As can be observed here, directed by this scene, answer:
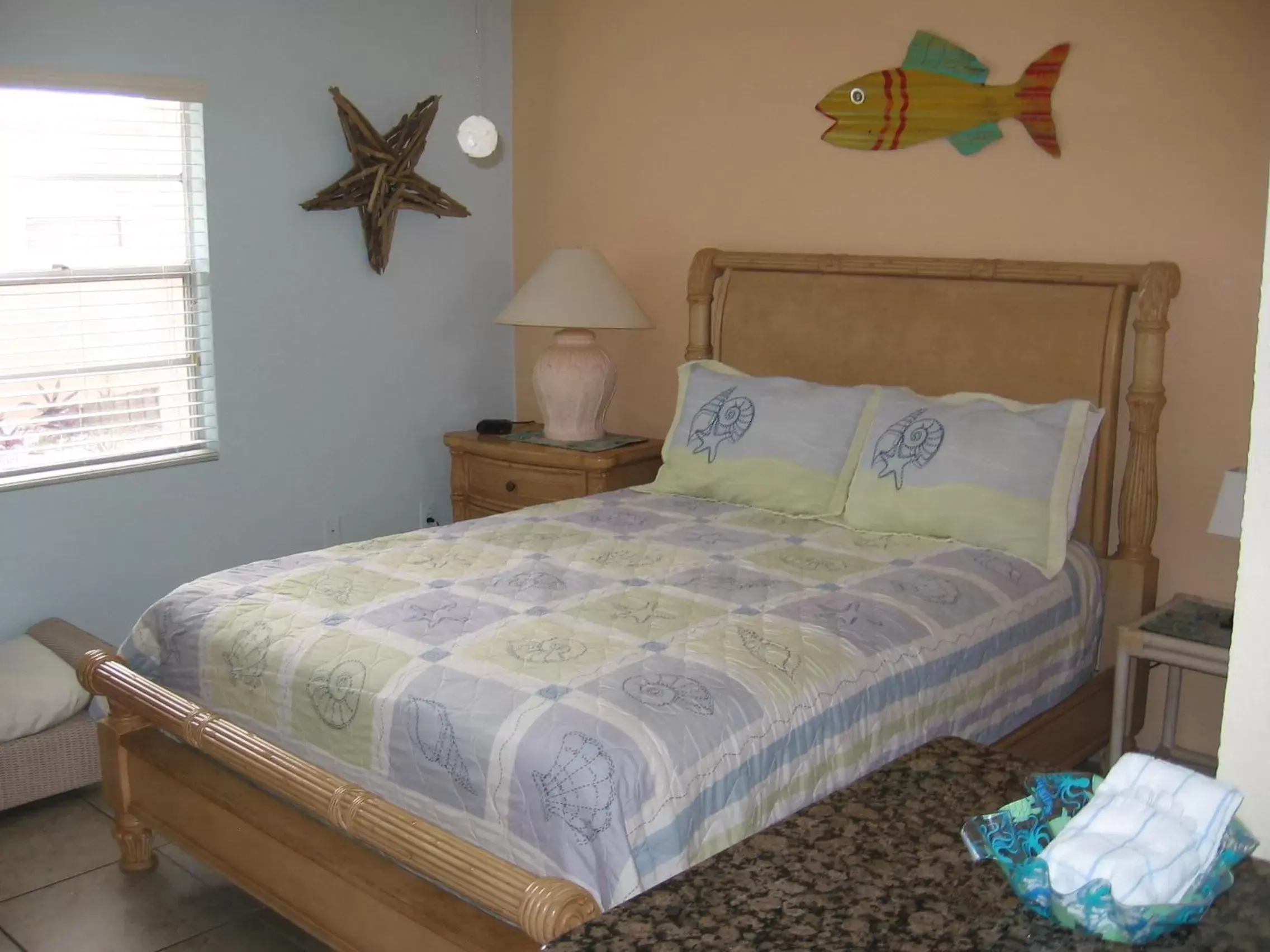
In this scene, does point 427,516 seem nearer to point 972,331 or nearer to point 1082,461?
point 972,331

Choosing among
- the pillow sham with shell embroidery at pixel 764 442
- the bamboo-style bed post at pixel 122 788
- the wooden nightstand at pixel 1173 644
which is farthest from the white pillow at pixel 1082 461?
the bamboo-style bed post at pixel 122 788

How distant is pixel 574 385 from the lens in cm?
413

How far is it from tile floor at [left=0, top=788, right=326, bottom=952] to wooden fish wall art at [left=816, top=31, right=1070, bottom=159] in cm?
264

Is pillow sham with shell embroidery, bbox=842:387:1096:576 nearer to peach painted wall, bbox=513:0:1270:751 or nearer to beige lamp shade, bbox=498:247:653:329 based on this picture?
peach painted wall, bbox=513:0:1270:751

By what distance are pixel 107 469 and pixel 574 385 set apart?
1444 millimetres

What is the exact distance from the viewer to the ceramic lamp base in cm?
413

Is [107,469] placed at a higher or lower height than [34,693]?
higher

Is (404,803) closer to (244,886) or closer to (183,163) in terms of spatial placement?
(244,886)

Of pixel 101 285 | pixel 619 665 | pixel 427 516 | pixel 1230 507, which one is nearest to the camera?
pixel 619 665

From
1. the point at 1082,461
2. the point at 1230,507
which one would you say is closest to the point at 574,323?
the point at 1082,461

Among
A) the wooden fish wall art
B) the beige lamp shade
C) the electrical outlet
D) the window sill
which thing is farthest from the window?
the wooden fish wall art

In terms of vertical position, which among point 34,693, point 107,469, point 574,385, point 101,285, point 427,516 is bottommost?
point 34,693

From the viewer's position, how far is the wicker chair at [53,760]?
3.03m

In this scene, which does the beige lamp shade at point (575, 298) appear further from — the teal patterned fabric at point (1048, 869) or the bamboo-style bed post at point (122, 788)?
the teal patterned fabric at point (1048, 869)
